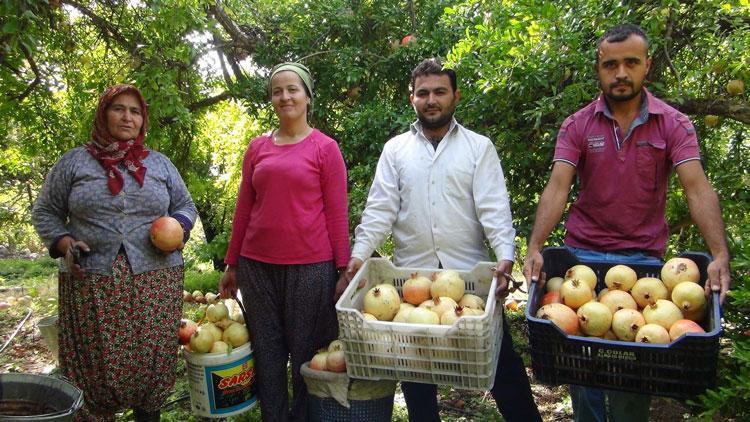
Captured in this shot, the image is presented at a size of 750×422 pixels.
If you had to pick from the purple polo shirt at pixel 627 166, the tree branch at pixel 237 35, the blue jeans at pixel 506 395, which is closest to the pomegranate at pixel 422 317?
the blue jeans at pixel 506 395

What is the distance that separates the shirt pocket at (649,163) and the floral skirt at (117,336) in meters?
2.43

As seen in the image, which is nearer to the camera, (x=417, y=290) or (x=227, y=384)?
(x=417, y=290)

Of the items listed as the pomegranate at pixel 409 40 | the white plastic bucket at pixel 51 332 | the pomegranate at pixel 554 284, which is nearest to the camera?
the pomegranate at pixel 554 284

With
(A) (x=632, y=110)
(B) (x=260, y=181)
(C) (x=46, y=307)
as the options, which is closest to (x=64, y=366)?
(B) (x=260, y=181)

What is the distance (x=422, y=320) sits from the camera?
2373mm

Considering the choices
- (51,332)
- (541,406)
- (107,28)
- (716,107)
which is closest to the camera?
(716,107)

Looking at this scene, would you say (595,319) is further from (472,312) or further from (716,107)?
(716,107)

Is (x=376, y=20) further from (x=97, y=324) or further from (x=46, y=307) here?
(x=46, y=307)

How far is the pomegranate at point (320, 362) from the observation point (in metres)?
2.78

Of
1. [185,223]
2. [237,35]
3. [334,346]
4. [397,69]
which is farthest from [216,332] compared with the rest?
[237,35]

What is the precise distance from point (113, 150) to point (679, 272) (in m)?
2.74

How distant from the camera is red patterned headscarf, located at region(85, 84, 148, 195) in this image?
2955mm

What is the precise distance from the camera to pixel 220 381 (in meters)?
3.05

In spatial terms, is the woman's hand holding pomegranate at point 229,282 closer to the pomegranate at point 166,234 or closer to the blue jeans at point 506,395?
the pomegranate at point 166,234
